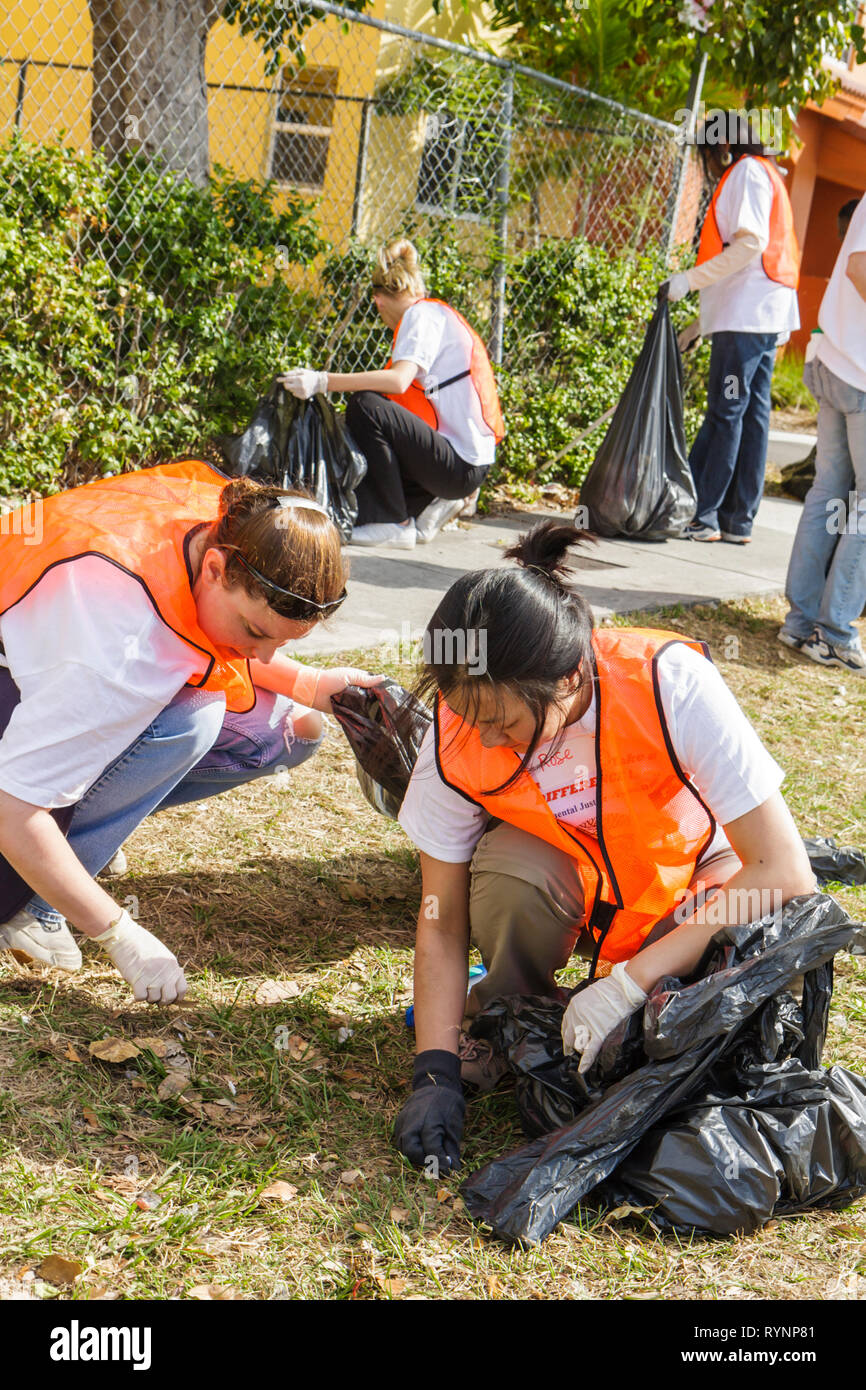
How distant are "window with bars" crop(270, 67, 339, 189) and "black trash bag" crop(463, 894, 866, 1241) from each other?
8.16 m

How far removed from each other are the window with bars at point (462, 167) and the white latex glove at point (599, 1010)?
5.31 metres

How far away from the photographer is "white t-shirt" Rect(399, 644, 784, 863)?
6.80 ft

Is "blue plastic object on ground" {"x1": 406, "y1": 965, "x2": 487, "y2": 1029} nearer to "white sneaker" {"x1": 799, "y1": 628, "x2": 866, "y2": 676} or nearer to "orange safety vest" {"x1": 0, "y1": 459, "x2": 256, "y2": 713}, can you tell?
"orange safety vest" {"x1": 0, "y1": 459, "x2": 256, "y2": 713}

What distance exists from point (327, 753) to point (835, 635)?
2442mm

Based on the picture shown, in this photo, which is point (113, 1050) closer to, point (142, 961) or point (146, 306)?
point (142, 961)

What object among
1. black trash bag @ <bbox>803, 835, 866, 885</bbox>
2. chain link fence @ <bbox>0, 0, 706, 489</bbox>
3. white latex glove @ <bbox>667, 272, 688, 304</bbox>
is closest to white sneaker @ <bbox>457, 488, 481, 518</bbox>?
chain link fence @ <bbox>0, 0, 706, 489</bbox>

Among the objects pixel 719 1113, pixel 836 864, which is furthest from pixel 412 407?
pixel 719 1113

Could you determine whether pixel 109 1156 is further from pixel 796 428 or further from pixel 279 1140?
pixel 796 428

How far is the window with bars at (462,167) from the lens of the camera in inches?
261

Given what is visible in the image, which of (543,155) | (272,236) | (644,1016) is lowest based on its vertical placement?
(644,1016)

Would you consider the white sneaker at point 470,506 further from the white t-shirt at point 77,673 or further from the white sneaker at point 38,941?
the white t-shirt at point 77,673

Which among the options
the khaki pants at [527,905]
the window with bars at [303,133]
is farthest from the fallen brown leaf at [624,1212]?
the window with bars at [303,133]
